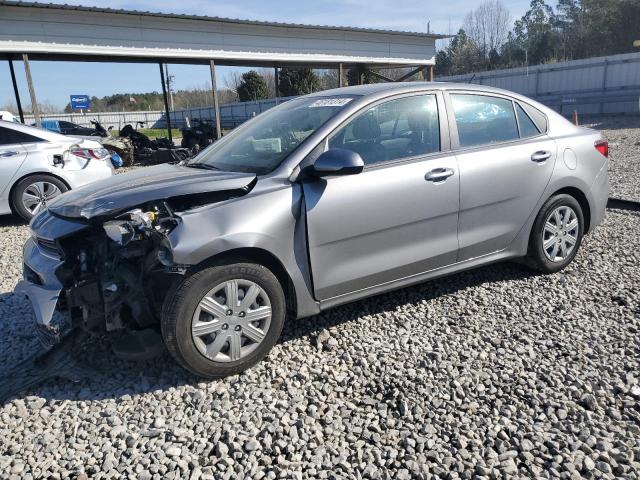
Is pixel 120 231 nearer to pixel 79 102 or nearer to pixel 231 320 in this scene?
pixel 231 320

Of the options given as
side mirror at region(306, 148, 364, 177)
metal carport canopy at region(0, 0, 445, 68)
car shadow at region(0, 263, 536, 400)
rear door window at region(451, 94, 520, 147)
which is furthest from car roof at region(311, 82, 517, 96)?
metal carport canopy at region(0, 0, 445, 68)

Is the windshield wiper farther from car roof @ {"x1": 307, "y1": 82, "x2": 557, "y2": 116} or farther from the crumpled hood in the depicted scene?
car roof @ {"x1": 307, "y1": 82, "x2": 557, "y2": 116}

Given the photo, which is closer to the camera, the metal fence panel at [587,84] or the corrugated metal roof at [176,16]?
the corrugated metal roof at [176,16]

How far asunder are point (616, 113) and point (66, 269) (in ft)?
95.5

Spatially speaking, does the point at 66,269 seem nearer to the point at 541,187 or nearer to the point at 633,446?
the point at 633,446

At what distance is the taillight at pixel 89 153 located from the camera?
7707mm

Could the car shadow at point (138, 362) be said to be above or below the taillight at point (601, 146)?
below

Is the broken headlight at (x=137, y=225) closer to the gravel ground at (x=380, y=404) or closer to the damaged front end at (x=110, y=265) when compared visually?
the damaged front end at (x=110, y=265)

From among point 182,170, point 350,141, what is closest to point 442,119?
point 350,141

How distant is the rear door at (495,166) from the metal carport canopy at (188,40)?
41.5 feet

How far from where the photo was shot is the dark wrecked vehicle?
3.08m

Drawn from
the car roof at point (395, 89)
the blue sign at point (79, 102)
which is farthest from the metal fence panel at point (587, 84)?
the blue sign at point (79, 102)

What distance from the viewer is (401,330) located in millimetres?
3750

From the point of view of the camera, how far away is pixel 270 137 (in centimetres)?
388
